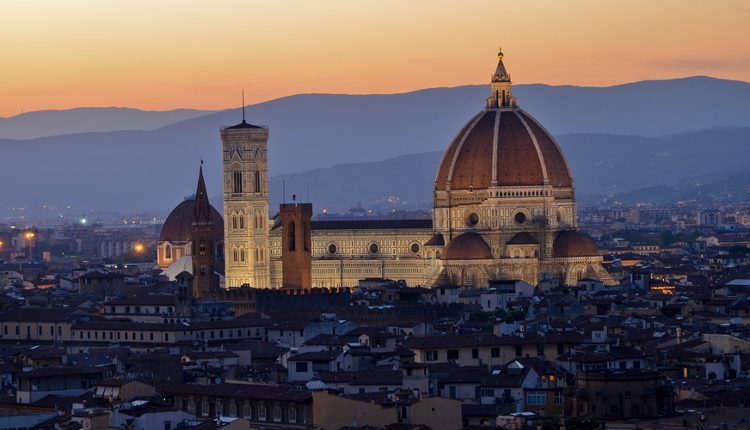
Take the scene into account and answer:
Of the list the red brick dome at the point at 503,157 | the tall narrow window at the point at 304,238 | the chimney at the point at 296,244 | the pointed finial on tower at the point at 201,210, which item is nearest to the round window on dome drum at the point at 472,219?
the red brick dome at the point at 503,157

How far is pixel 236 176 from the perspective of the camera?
145 m

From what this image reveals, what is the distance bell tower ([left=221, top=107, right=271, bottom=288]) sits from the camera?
142m

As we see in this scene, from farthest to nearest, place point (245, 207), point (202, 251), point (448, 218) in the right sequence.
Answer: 1. point (245, 207)
2. point (448, 218)
3. point (202, 251)

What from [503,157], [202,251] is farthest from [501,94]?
[202,251]

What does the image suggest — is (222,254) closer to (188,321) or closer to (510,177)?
(510,177)

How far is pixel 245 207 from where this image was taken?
143375 millimetres

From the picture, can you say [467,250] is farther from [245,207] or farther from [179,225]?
[179,225]

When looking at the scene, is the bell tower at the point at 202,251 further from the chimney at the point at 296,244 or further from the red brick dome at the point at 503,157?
the red brick dome at the point at 503,157

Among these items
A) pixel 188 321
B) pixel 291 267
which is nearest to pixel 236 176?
pixel 291 267

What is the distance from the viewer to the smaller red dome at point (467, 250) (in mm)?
135000

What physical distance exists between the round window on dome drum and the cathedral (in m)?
0.06

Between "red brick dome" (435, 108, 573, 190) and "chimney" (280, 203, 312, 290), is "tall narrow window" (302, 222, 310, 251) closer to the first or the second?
"chimney" (280, 203, 312, 290)

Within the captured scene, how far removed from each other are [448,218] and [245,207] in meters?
11.5

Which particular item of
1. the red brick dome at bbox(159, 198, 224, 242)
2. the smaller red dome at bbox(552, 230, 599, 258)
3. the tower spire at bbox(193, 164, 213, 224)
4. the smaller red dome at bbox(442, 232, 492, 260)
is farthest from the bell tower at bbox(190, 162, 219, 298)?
the red brick dome at bbox(159, 198, 224, 242)
